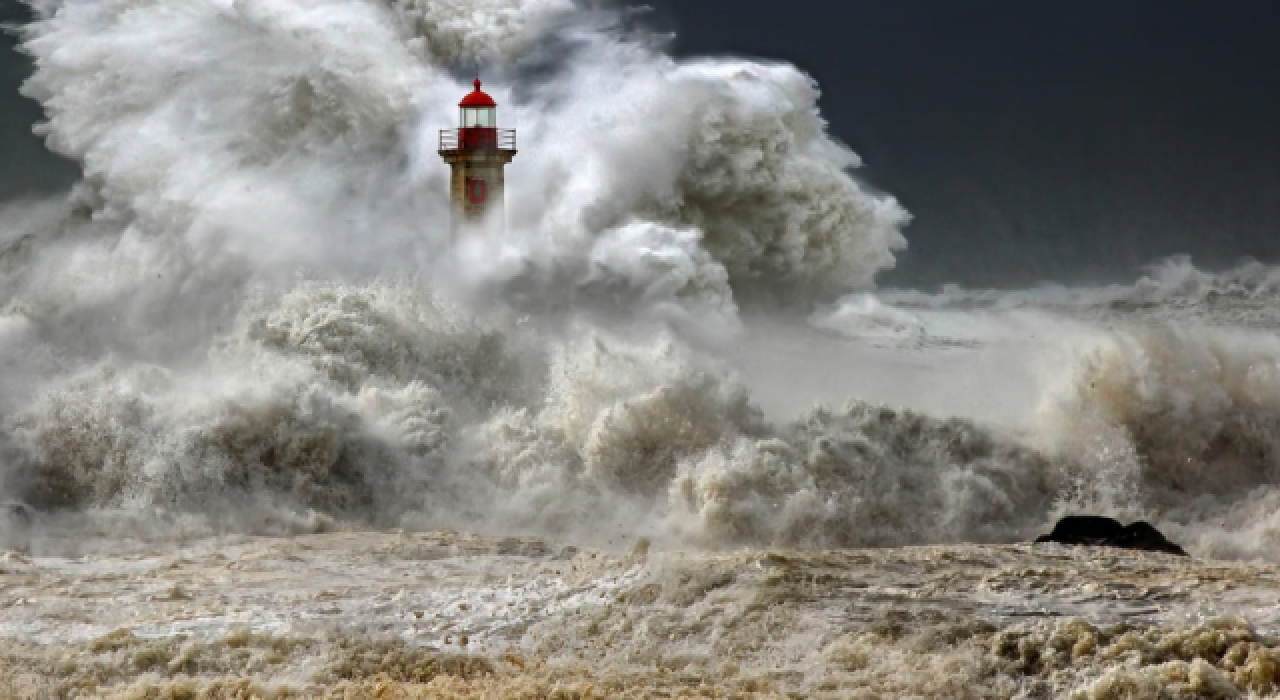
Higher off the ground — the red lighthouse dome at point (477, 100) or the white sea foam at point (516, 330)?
the red lighthouse dome at point (477, 100)

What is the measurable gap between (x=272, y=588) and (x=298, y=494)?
12.0ft

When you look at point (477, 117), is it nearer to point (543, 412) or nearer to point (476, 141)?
point (476, 141)

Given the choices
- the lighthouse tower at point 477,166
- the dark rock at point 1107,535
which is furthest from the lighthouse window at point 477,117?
the dark rock at point 1107,535

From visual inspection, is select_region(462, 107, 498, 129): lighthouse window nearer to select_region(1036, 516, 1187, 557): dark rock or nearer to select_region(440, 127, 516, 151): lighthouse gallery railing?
select_region(440, 127, 516, 151): lighthouse gallery railing

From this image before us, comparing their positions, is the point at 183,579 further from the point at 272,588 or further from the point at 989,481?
the point at 989,481

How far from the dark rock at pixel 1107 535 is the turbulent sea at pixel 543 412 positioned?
2.45ft

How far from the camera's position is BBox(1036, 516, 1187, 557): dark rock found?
13.1 m

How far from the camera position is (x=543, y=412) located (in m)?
17.2

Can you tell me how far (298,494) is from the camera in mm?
16094

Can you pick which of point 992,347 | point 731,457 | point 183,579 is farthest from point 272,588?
point 992,347

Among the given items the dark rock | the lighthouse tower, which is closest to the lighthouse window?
the lighthouse tower

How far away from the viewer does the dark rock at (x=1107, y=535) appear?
13109mm

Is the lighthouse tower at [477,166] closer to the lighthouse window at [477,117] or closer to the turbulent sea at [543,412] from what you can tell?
the lighthouse window at [477,117]

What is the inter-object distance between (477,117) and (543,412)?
491cm
